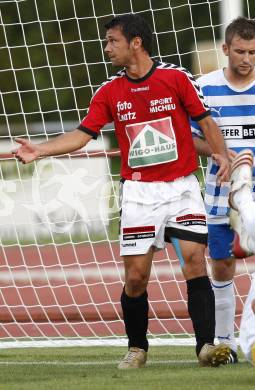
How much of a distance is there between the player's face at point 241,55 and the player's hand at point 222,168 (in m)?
0.60

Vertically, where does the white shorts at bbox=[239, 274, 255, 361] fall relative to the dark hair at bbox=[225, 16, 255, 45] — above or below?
below

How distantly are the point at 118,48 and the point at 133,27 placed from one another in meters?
0.15

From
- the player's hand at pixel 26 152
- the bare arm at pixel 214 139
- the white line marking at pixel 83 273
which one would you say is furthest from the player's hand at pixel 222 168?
the white line marking at pixel 83 273

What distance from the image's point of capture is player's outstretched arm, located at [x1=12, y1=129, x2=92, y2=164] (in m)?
6.50

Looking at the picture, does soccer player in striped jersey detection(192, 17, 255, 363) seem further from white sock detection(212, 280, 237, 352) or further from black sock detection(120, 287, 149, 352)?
black sock detection(120, 287, 149, 352)

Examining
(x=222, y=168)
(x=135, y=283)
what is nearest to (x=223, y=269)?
(x=135, y=283)

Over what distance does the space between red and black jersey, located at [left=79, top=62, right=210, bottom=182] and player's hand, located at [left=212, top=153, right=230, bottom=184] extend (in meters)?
0.17

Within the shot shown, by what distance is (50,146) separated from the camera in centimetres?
667

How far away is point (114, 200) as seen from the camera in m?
11.1

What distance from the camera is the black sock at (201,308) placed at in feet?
21.6

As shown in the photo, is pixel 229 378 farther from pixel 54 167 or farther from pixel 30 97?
pixel 30 97

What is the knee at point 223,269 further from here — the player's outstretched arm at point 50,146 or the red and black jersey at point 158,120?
the player's outstretched arm at point 50,146

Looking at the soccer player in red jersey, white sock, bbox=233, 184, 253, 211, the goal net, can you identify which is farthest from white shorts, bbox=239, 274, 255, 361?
the goal net

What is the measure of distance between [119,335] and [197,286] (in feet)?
9.50
